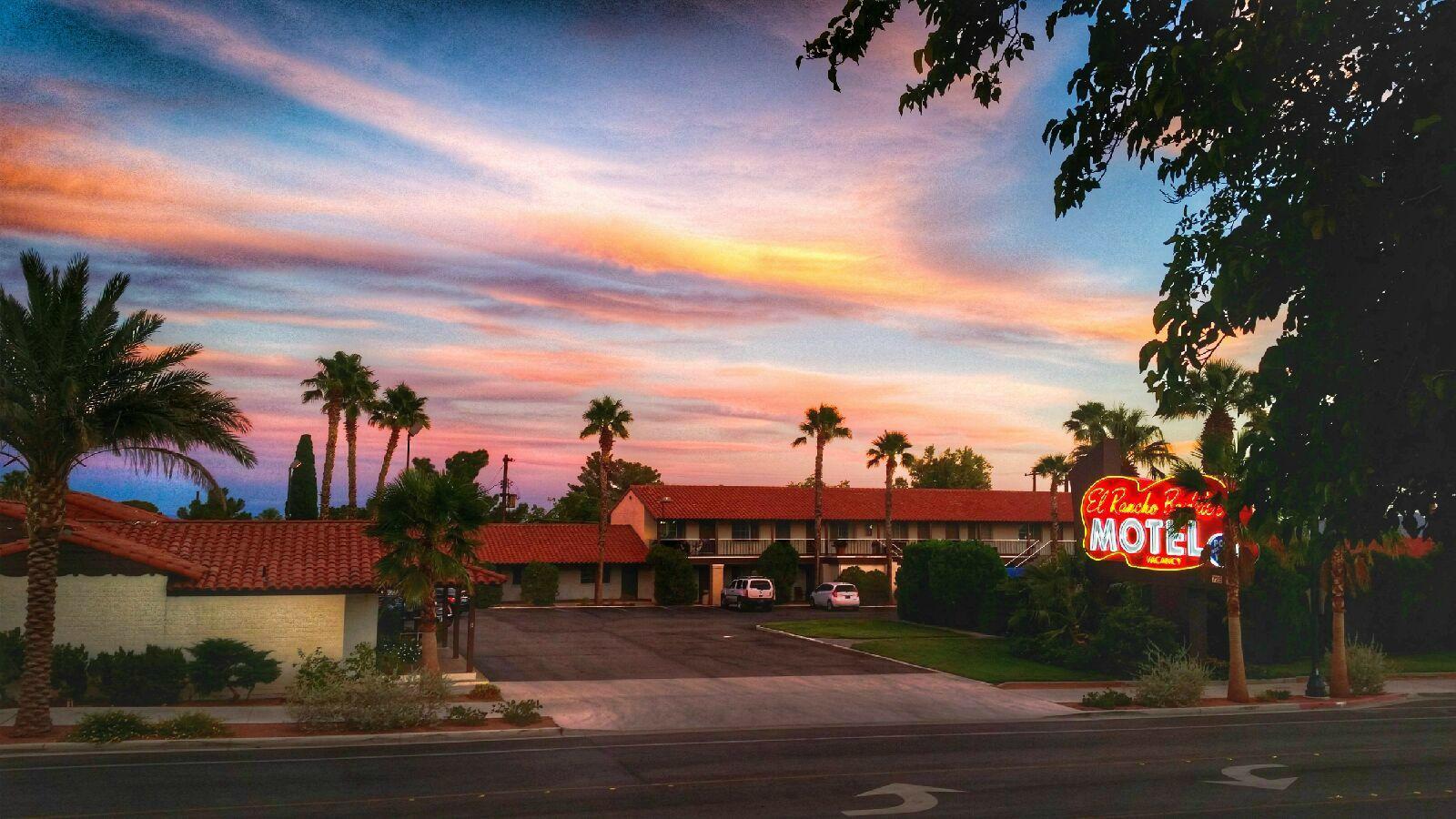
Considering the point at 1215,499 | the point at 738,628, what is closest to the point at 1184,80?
the point at 1215,499

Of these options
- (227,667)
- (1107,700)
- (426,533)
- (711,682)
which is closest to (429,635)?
(426,533)

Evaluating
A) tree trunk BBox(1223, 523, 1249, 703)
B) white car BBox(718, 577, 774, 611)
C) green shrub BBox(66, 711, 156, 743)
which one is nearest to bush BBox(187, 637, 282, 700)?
green shrub BBox(66, 711, 156, 743)

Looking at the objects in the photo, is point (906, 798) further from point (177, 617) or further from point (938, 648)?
point (938, 648)

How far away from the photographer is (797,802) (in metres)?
16.8

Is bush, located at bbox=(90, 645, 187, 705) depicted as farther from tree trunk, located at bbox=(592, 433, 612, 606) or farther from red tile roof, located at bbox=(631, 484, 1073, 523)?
red tile roof, located at bbox=(631, 484, 1073, 523)

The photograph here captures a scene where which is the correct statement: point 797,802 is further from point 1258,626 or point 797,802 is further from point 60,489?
point 1258,626

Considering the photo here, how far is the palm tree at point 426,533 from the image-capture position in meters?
27.6

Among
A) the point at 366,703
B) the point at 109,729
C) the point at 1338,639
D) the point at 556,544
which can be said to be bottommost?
the point at 109,729

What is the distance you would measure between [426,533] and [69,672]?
885cm

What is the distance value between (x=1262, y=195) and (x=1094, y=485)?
31.9m

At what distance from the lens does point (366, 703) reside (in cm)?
2403

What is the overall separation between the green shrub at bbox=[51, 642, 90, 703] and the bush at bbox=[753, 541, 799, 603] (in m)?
46.6

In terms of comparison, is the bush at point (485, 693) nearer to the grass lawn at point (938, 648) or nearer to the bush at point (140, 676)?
the bush at point (140, 676)

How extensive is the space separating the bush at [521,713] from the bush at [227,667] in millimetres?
6651
